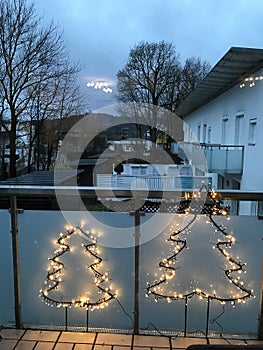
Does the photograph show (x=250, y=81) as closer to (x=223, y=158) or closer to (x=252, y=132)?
(x=252, y=132)

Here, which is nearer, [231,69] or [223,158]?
[231,69]

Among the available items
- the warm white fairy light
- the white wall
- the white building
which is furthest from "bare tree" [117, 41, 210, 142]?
the warm white fairy light

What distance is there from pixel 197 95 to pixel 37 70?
5.82m

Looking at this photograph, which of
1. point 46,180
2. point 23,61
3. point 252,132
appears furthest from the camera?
point 23,61

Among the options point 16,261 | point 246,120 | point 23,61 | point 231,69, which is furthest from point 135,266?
point 23,61

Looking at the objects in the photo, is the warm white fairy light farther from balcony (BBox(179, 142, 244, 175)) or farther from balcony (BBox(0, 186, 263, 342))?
balcony (BBox(0, 186, 263, 342))

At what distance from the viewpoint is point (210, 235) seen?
183cm

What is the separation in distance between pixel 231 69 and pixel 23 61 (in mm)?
6046

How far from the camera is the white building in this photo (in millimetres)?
7195

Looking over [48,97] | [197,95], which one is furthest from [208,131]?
[48,97]

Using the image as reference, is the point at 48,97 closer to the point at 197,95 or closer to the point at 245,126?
the point at 197,95

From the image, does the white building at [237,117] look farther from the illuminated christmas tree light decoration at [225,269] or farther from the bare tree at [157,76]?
the bare tree at [157,76]

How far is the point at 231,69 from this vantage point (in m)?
7.61

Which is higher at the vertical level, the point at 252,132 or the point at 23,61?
the point at 23,61
